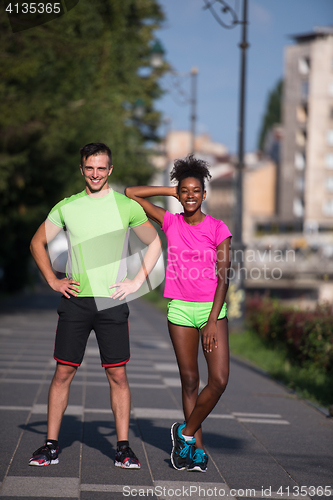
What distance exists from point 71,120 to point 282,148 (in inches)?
2338

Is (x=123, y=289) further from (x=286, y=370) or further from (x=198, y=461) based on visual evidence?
(x=286, y=370)

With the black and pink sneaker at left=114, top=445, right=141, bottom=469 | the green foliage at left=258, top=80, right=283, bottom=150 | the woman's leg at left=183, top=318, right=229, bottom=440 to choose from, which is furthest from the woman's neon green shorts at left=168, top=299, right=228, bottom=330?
the green foliage at left=258, top=80, right=283, bottom=150

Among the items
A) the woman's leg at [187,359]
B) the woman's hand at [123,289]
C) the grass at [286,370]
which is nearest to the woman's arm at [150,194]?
the woman's hand at [123,289]

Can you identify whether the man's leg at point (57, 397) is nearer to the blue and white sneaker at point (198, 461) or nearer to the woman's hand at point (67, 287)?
the woman's hand at point (67, 287)

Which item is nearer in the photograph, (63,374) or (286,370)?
(63,374)

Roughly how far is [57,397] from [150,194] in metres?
1.49

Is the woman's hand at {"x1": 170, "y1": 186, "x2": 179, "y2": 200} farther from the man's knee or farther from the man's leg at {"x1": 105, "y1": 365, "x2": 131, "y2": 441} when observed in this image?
the man's knee

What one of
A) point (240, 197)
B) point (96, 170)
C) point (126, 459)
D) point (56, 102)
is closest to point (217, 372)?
point (126, 459)

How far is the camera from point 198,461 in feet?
14.9

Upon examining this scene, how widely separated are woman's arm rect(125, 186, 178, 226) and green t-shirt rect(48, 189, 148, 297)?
64mm

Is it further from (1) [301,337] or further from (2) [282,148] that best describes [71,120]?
(2) [282,148]

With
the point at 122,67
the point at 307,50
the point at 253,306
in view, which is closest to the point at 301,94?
the point at 307,50

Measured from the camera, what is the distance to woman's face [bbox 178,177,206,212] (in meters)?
4.48

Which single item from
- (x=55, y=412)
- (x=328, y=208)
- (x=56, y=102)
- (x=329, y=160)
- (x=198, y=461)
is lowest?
(x=198, y=461)
